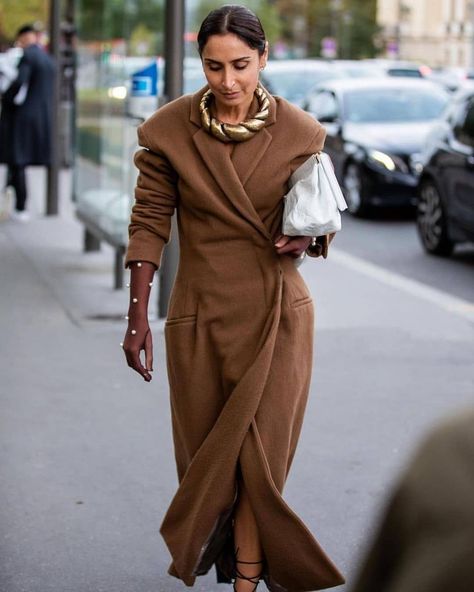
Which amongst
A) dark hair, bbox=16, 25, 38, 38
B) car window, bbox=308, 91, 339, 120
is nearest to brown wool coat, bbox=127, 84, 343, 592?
dark hair, bbox=16, 25, 38, 38

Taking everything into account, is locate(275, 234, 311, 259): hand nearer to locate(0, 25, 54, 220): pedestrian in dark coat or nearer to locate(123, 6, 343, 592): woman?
locate(123, 6, 343, 592): woman

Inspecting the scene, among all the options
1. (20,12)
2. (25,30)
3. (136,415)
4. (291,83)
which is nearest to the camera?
(136,415)

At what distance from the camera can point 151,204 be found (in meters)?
3.74

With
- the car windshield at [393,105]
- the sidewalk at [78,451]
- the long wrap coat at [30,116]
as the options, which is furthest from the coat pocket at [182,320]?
the car windshield at [393,105]

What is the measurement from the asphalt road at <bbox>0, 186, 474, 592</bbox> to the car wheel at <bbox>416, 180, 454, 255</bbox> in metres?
1.10

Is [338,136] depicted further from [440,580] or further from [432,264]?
[440,580]

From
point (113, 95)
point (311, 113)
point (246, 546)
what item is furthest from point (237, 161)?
point (311, 113)

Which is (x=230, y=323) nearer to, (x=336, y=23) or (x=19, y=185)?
(x=19, y=185)

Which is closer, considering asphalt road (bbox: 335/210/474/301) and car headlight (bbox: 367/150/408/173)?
asphalt road (bbox: 335/210/474/301)

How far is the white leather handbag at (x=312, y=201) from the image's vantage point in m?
3.52

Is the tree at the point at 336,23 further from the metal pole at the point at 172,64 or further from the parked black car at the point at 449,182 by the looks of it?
the metal pole at the point at 172,64

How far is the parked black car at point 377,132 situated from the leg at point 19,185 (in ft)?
12.7

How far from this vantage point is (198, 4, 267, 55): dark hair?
3.44 meters

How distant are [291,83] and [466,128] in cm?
1105
